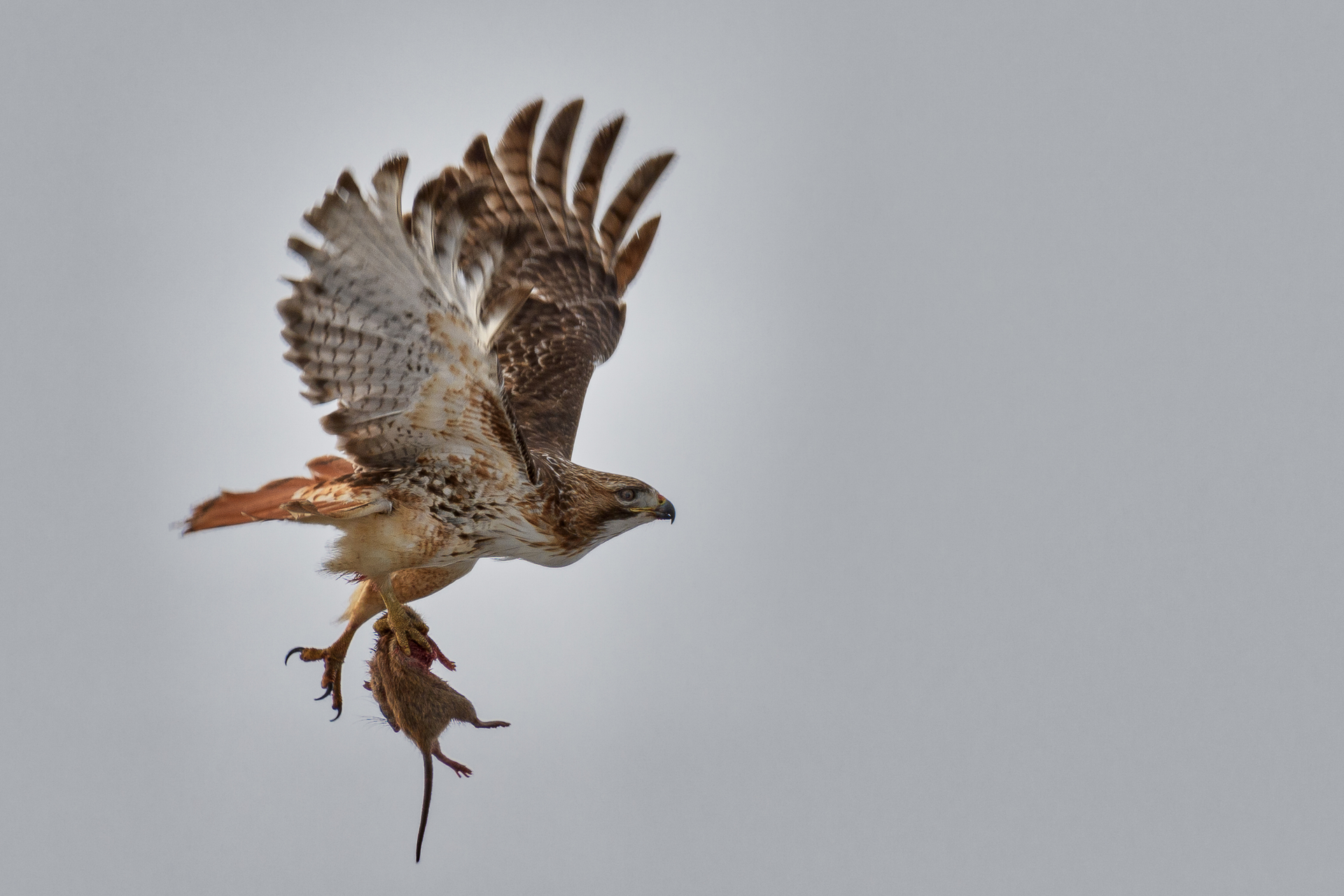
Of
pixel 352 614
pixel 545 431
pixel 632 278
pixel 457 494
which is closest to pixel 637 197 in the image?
pixel 632 278

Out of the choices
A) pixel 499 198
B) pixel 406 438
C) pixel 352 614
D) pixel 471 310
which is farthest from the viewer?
pixel 499 198

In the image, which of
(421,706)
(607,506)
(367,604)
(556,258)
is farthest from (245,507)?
(556,258)

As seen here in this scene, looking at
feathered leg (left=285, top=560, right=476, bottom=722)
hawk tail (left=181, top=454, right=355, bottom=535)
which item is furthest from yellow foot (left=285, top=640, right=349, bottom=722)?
hawk tail (left=181, top=454, right=355, bottom=535)

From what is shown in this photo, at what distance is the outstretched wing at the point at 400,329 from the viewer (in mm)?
4348

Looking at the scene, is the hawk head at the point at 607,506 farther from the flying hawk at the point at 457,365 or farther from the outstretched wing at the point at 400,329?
the outstretched wing at the point at 400,329

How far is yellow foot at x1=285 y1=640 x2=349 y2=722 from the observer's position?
5934 millimetres

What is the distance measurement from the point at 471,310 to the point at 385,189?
52cm

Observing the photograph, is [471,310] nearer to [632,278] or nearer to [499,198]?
[499,198]

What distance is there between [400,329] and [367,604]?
1712 millimetres

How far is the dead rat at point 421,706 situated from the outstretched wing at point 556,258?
112cm

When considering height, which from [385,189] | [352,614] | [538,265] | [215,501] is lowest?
[352,614]

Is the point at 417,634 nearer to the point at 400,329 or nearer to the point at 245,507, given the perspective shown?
the point at 245,507

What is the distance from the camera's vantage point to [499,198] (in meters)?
6.30

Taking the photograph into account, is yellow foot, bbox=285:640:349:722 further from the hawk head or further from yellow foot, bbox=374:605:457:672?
the hawk head
